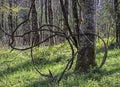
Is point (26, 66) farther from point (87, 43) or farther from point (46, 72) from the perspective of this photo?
point (87, 43)

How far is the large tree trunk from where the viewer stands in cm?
886

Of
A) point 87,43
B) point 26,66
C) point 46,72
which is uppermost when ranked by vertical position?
point 87,43

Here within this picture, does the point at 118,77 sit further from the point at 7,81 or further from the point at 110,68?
the point at 7,81

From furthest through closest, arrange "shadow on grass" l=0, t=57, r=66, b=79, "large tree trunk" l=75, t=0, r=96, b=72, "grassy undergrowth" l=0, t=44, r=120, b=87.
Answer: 1. "shadow on grass" l=0, t=57, r=66, b=79
2. "large tree trunk" l=75, t=0, r=96, b=72
3. "grassy undergrowth" l=0, t=44, r=120, b=87

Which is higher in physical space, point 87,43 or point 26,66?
point 87,43

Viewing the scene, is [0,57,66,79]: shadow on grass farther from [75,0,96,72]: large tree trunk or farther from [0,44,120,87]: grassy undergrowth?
[75,0,96,72]: large tree trunk

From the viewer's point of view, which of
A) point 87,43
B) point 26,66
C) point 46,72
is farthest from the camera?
point 26,66

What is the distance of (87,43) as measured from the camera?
897 cm

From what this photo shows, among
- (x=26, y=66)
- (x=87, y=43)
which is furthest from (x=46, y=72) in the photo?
(x=26, y=66)

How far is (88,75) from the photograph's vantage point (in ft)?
26.8

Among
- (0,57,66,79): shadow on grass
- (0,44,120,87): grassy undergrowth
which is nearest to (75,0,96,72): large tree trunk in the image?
(0,44,120,87): grassy undergrowth

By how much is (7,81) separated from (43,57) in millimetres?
3495

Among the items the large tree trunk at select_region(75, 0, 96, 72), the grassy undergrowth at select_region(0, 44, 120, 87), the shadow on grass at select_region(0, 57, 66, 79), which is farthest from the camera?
the shadow on grass at select_region(0, 57, 66, 79)

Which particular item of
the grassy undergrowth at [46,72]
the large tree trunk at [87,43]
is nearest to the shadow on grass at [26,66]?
the grassy undergrowth at [46,72]
